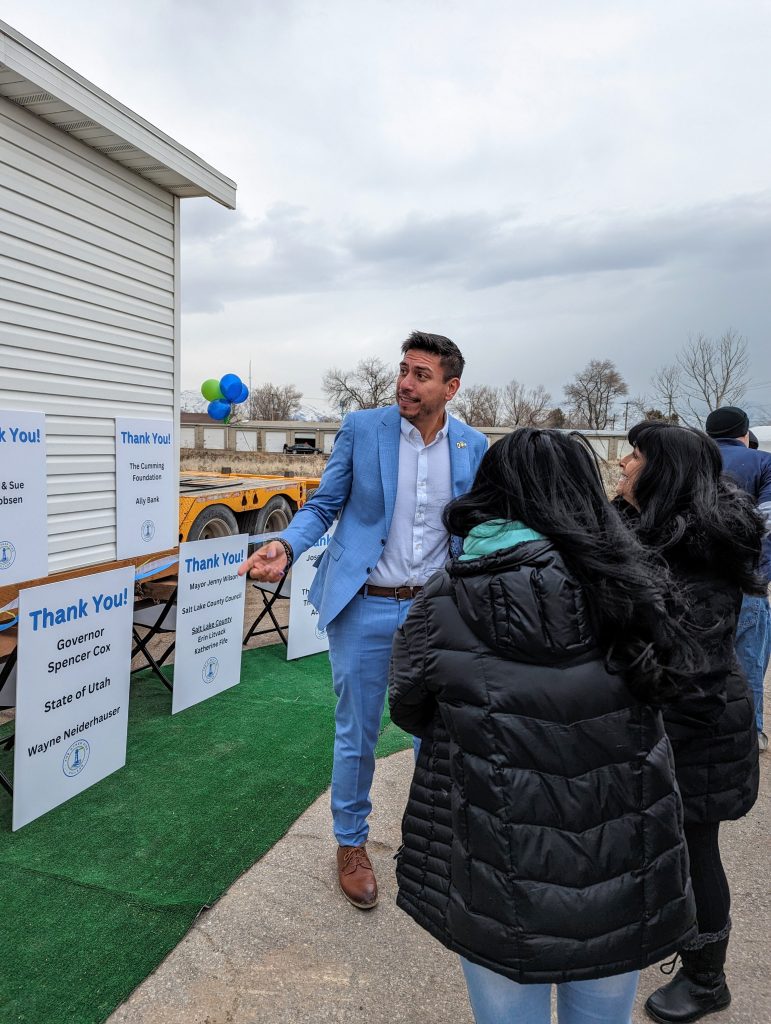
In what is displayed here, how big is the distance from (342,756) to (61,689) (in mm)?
1501

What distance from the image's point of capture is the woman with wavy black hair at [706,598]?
1.84 metres

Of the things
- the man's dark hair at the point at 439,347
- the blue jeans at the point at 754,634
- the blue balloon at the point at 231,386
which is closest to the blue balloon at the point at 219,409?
the blue balloon at the point at 231,386

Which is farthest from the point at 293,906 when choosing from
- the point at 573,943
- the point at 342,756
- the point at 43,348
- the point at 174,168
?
the point at 174,168

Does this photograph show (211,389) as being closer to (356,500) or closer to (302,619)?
(302,619)

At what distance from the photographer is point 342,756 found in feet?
8.68

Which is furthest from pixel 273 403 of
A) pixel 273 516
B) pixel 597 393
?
pixel 273 516

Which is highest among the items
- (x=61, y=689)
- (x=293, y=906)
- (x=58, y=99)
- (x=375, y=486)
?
(x=58, y=99)

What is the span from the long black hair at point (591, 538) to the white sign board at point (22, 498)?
3618 millimetres

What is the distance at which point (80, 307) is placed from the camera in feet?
15.7

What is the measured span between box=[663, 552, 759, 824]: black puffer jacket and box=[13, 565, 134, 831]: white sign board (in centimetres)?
260

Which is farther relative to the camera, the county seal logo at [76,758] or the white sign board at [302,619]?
the white sign board at [302,619]

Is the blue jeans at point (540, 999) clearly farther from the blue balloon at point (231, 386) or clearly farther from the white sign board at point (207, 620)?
the blue balloon at point (231, 386)

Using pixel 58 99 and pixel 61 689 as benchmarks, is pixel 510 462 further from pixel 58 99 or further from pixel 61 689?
pixel 58 99

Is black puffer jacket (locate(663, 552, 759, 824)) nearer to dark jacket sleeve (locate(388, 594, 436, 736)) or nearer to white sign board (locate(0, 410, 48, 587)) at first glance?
dark jacket sleeve (locate(388, 594, 436, 736))
